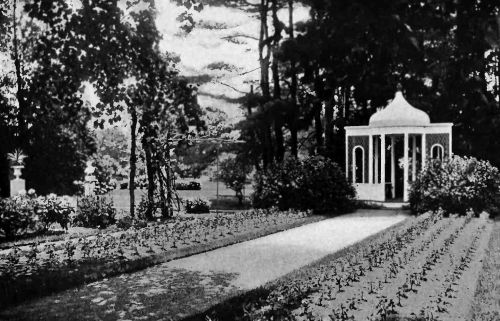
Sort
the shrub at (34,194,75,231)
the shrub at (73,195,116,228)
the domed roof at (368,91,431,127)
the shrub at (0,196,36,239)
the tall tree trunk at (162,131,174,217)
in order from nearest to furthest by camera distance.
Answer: the shrub at (0,196,36,239)
the shrub at (34,194,75,231)
the shrub at (73,195,116,228)
the tall tree trunk at (162,131,174,217)
the domed roof at (368,91,431,127)

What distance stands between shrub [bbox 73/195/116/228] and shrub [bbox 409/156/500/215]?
968 cm

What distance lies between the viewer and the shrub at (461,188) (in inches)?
687

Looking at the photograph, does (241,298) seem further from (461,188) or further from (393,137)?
(393,137)

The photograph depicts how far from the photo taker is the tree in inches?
1051

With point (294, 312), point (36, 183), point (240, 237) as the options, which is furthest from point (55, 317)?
point (36, 183)

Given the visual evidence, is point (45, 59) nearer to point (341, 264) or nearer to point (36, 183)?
point (341, 264)

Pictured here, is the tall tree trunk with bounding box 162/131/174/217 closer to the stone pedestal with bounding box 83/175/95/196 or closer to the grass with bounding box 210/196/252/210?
the stone pedestal with bounding box 83/175/95/196

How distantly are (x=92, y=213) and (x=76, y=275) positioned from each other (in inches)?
305

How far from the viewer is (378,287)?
295 inches

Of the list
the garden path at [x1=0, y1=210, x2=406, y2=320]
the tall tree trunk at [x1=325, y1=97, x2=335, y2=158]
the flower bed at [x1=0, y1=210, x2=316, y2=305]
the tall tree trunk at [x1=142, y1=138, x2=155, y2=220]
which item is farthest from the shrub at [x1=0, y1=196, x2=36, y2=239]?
the tall tree trunk at [x1=325, y1=97, x2=335, y2=158]

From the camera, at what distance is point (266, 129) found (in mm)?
25812

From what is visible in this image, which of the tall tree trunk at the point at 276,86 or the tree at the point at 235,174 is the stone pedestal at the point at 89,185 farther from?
the tall tree trunk at the point at 276,86

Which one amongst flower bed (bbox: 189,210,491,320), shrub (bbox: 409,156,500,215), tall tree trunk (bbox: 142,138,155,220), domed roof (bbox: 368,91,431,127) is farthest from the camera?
domed roof (bbox: 368,91,431,127)

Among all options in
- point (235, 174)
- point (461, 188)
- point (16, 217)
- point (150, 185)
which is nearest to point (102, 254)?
point (16, 217)
